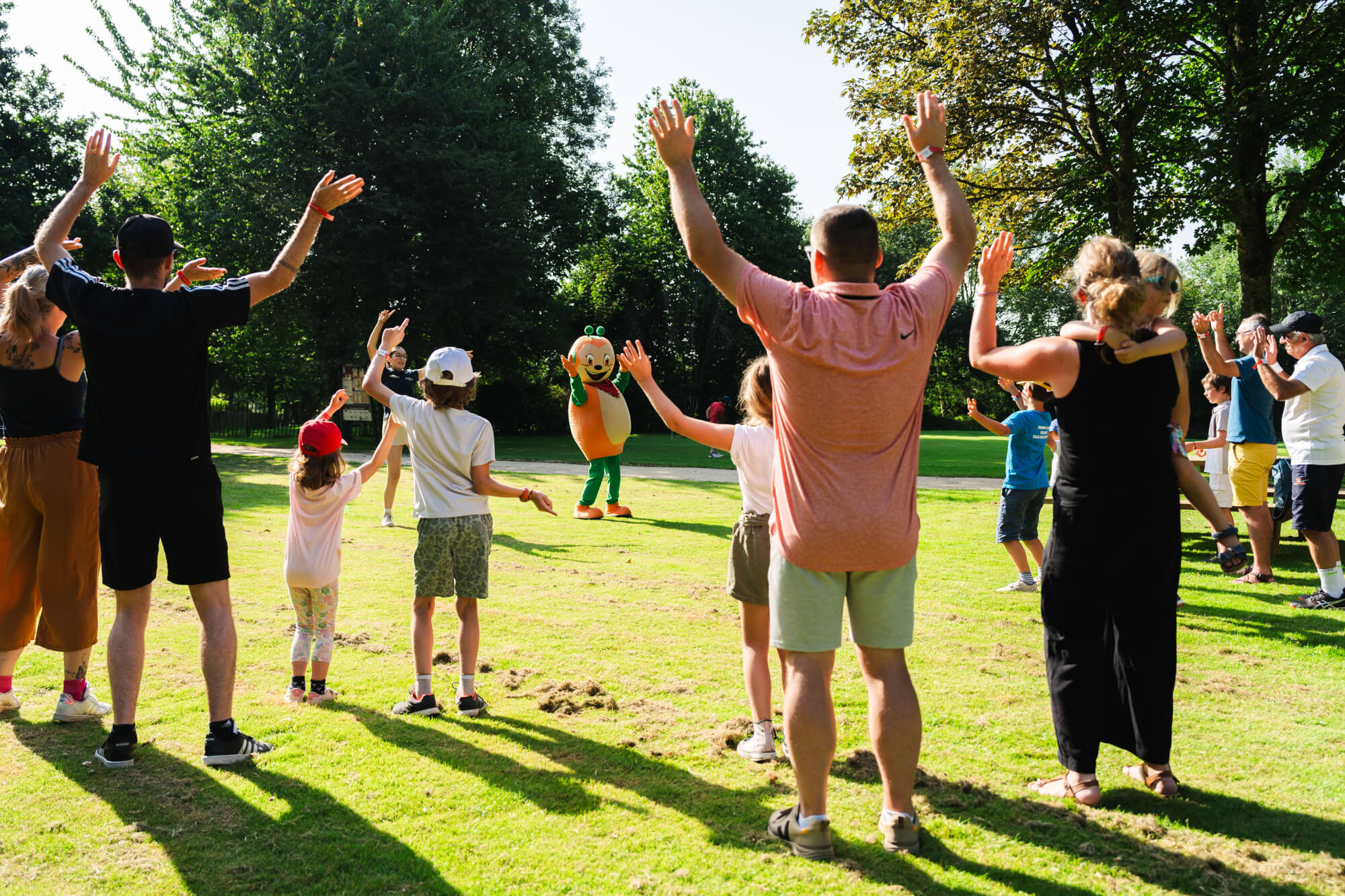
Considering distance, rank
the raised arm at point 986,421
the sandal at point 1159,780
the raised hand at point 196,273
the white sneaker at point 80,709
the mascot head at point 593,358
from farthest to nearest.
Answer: the mascot head at point 593,358
the raised arm at point 986,421
the white sneaker at point 80,709
the raised hand at point 196,273
the sandal at point 1159,780

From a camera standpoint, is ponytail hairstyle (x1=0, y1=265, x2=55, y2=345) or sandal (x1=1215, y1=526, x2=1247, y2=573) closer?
sandal (x1=1215, y1=526, x2=1247, y2=573)

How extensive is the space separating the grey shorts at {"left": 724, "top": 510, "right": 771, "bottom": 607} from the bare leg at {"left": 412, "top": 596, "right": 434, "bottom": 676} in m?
1.72

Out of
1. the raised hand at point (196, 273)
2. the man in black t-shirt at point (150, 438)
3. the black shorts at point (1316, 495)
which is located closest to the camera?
the man in black t-shirt at point (150, 438)

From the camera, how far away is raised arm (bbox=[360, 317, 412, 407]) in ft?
15.7

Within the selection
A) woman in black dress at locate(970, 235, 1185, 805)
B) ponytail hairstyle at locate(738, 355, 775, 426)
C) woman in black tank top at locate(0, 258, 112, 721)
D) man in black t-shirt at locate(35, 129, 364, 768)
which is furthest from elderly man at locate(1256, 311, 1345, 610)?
woman in black tank top at locate(0, 258, 112, 721)

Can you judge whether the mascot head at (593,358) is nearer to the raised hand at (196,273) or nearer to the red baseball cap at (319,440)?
the red baseball cap at (319,440)

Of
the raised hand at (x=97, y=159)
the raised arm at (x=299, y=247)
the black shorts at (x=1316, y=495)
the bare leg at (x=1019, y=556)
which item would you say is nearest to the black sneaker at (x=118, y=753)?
the raised arm at (x=299, y=247)

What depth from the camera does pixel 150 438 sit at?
4035 millimetres

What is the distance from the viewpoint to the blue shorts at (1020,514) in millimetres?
7691

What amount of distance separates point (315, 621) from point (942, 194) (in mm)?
3991

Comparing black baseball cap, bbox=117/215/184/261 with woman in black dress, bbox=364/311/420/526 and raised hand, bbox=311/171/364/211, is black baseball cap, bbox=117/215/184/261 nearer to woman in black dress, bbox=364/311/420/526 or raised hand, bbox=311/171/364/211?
raised hand, bbox=311/171/364/211

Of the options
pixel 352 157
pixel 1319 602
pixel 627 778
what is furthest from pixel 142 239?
pixel 352 157

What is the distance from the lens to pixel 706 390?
45688mm

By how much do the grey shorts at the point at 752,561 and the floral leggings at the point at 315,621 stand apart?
92.2 inches
